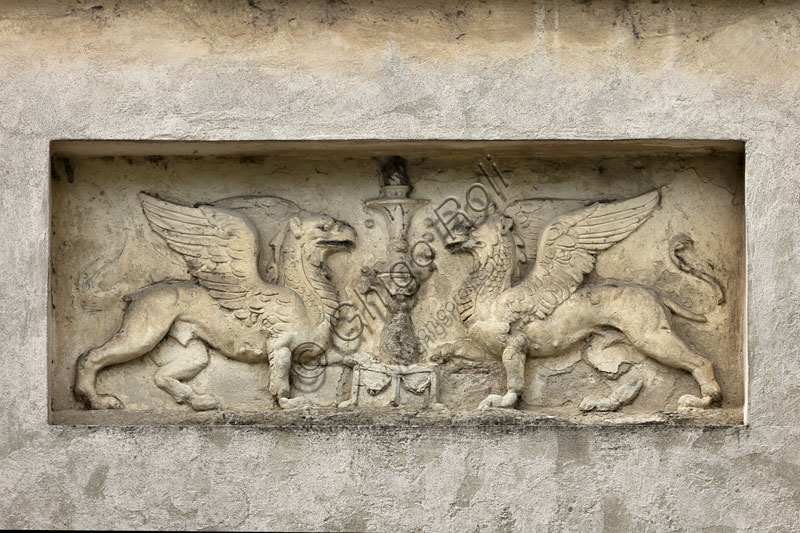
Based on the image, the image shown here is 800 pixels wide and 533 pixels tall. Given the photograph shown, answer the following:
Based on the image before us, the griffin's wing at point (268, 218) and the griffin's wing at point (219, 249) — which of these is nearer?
the griffin's wing at point (219, 249)

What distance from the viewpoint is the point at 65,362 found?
6.39 meters

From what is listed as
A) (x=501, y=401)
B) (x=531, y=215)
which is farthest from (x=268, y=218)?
(x=501, y=401)

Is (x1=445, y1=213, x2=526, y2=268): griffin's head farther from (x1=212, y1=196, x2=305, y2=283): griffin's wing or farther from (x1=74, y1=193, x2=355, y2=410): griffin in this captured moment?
(x1=212, y1=196, x2=305, y2=283): griffin's wing

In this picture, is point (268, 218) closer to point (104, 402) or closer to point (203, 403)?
point (203, 403)

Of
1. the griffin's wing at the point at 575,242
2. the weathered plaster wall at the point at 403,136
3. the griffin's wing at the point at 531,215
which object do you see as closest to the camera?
the weathered plaster wall at the point at 403,136

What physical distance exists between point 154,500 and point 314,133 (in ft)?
5.44

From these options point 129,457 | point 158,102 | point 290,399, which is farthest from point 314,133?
point 129,457

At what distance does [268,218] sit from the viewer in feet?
21.5

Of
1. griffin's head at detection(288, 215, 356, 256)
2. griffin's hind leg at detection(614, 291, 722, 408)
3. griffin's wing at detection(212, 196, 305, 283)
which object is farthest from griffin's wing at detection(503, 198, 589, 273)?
griffin's wing at detection(212, 196, 305, 283)

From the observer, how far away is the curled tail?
6.39 meters

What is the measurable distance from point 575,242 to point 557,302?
27 centimetres

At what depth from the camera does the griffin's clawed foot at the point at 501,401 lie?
20.7 feet

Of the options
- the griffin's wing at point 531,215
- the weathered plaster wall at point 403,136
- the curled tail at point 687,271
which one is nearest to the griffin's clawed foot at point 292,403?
the weathered plaster wall at point 403,136

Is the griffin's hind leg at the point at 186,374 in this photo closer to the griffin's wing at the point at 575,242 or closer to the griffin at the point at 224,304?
the griffin at the point at 224,304
